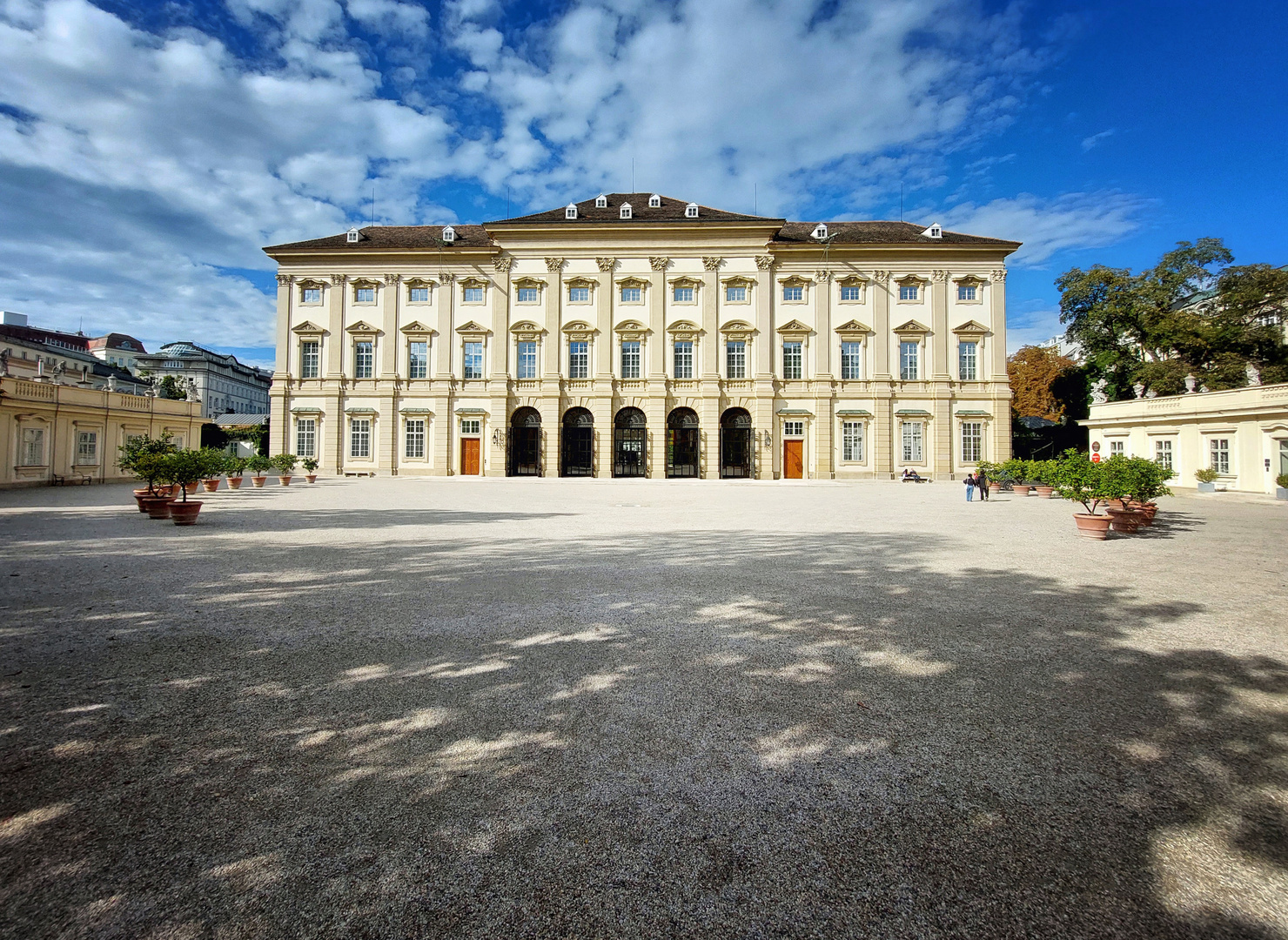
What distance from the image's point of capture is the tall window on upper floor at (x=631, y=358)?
35.7m

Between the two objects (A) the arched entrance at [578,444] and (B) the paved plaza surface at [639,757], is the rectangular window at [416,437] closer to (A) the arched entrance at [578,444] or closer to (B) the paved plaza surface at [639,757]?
(A) the arched entrance at [578,444]

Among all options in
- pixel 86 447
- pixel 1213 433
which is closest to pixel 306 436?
pixel 86 447

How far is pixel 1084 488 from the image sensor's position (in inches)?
448

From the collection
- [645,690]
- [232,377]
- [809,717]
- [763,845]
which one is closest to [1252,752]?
[809,717]

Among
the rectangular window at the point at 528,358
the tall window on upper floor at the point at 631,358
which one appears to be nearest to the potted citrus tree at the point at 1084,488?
the tall window on upper floor at the point at 631,358

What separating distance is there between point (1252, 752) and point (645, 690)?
131 inches

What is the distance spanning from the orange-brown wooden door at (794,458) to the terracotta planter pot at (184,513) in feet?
97.9

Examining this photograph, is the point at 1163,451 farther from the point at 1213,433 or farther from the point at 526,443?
the point at 526,443

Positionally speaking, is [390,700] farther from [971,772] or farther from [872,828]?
[971,772]

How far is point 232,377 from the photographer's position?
312 ft

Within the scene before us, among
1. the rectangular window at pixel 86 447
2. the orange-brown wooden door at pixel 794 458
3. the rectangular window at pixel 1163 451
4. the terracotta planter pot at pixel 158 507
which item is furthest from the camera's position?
the orange-brown wooden door at pixel 794 458

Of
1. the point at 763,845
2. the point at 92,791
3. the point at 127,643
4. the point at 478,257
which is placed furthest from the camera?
the point at 478,257

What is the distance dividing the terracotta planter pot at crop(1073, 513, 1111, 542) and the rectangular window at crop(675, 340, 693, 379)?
26.6 m

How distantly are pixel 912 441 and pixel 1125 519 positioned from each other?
82.8 ft
